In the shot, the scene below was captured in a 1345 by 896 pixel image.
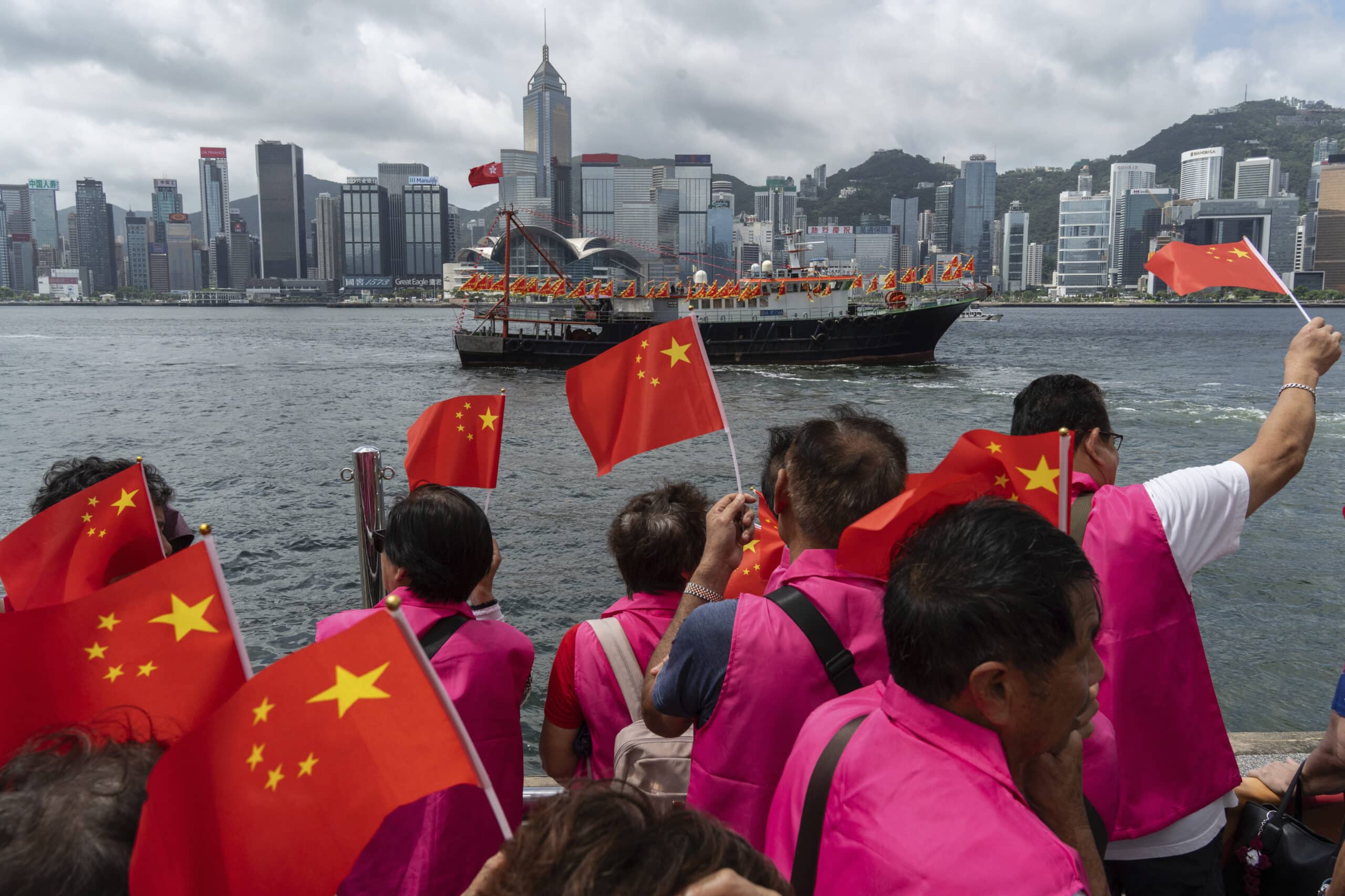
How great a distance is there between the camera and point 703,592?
7.07ft

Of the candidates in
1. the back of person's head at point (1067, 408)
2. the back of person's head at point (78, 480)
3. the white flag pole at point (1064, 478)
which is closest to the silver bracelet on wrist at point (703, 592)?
the white flag pole at point (1064, 478)

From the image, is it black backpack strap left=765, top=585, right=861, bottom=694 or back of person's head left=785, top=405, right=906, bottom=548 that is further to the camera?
back of person's head left=785, top=405, right=906, bottom=548

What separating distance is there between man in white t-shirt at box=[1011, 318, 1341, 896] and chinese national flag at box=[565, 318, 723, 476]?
159 centimetres

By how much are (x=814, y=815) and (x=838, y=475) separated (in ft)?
2.68

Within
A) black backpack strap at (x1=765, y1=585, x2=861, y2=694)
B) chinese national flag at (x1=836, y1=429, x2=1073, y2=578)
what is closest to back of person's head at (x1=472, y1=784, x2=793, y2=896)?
black backpack strap at (x1=765, y1=585, x2=861, y2=694)

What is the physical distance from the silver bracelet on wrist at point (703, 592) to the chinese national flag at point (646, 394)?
3.87ft

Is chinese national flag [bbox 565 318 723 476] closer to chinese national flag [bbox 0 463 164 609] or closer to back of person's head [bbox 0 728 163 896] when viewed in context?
chinese national flag [bbox 0 463 164 609]

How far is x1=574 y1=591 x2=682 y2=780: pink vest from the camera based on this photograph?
2340 millimetres

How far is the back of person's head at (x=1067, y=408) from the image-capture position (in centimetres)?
237

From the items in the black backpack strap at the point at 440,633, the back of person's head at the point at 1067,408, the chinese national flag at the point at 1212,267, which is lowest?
the black backpack strap at the point at 440,633

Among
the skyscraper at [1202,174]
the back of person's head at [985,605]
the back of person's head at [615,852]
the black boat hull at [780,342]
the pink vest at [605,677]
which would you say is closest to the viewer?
the back of person's head at [615,852]

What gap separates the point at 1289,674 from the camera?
26.2 ft

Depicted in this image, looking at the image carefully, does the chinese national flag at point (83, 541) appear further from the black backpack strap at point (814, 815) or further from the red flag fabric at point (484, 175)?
the red flag fabric at point (484, 175)

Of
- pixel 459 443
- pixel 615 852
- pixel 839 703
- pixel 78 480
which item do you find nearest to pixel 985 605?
pixel 839 703
